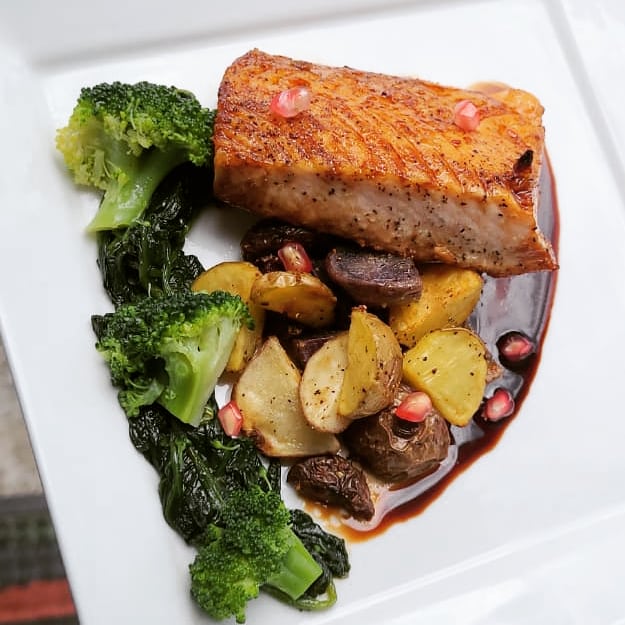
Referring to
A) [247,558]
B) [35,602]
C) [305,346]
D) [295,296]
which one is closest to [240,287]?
[295,296]

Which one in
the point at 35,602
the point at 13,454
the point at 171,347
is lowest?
the point at 35,602

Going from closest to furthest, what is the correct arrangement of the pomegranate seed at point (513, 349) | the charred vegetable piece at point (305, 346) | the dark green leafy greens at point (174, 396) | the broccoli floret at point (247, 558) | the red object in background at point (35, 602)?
1. the broccoli floret at point (247, 558)
2. the dark green leafy greens at point (174, 396)
3. the charred vegetable piece at point (305, 346)
4. the pomegranate seed at point (513, 349)
5. the red object in background at point (35, 602)

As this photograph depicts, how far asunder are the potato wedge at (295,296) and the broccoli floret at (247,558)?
79cm

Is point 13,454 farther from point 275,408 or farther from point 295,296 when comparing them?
point 295,296

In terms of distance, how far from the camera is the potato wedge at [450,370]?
11.7ft

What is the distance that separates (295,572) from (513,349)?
5.36 feet

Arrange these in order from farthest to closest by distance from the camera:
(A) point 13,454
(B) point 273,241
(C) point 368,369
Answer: (A) point 13,454 < (B) point 273,241 < (C) point 368,369

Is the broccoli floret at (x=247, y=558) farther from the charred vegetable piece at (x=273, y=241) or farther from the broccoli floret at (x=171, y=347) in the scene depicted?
the charred vegetable piece at (x=273, y=241)

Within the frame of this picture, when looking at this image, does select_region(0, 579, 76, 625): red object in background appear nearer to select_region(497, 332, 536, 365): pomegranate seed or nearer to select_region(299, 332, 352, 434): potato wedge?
select_region(299, 332, 352, 434): potato wedge

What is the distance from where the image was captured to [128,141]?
3477 millimetres

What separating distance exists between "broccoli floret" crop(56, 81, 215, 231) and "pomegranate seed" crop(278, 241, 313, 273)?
55 centimetres

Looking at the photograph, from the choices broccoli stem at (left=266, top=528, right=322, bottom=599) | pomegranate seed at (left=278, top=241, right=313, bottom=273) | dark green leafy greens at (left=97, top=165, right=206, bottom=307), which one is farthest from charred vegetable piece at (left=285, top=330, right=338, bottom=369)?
broccoli stem at (left=266, top=528, right=322, bottom=599)

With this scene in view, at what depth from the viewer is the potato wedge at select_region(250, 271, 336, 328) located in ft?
11.1

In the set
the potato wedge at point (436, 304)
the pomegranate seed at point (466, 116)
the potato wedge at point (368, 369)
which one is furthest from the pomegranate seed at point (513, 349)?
the pomegranate seed at point (466, 116)
